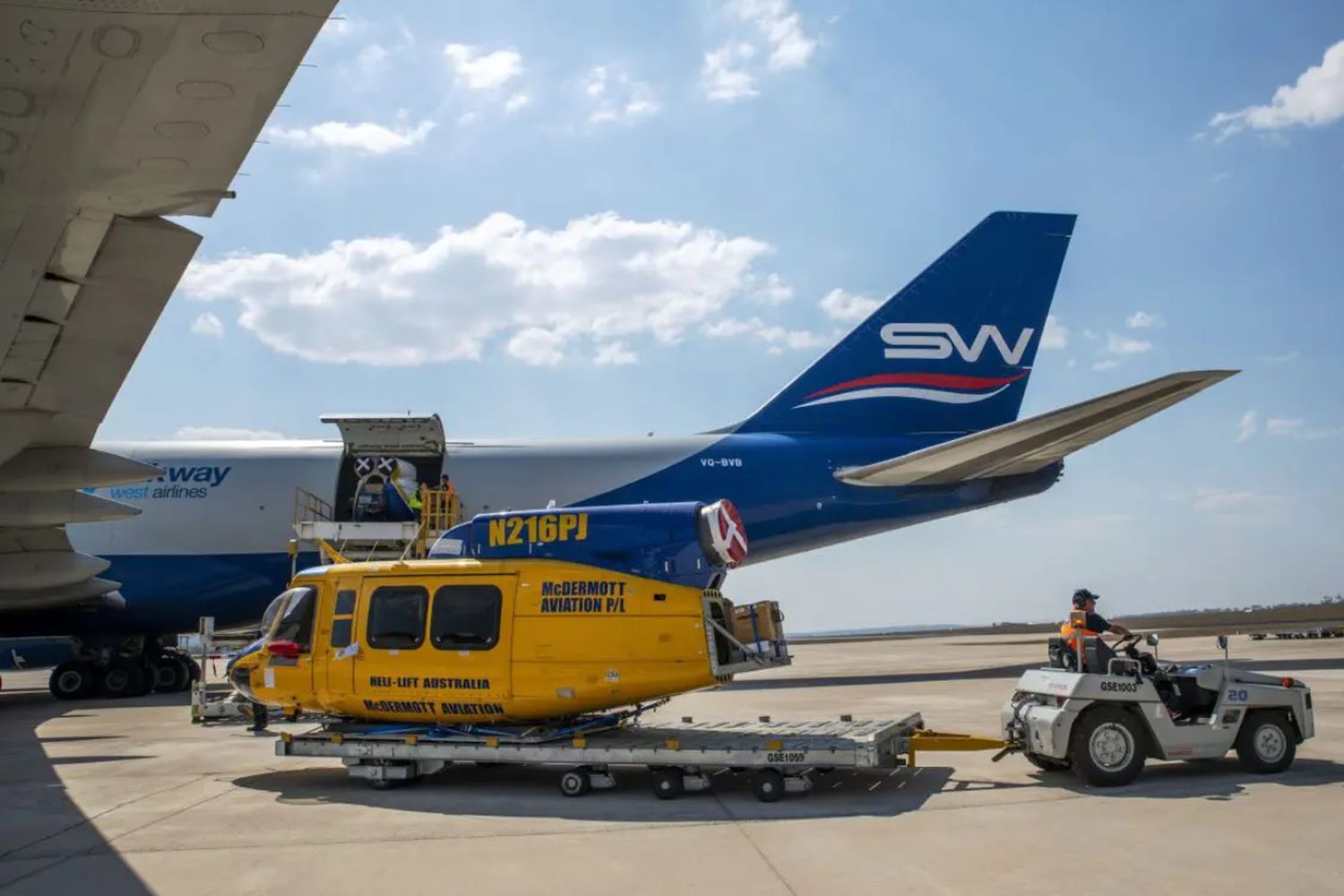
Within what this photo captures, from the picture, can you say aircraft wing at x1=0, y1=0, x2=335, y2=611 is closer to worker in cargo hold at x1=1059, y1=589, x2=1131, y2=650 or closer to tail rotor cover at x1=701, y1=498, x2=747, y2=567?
tail rotor cover at x1=701, y1=498, x2=747, y2=567

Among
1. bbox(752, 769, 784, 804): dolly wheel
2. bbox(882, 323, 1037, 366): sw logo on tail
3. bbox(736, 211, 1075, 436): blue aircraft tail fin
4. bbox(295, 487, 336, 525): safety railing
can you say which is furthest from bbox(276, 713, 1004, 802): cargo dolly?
bbox(882, 323, 1037, 366): sw logo on tail

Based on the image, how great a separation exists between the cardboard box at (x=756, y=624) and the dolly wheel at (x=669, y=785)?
1.57m

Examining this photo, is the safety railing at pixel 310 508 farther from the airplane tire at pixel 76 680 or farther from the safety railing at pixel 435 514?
the airplane tire at pixel 76 680

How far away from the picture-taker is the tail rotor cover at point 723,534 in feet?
31.6

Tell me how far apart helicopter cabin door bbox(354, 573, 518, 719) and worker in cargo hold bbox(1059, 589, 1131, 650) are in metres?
4.79

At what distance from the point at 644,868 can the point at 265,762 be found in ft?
21.9

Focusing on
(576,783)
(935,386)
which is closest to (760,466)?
(935,386)

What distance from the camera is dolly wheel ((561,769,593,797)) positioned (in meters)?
8.85

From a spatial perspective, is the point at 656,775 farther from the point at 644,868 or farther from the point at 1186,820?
the point at 1186,820

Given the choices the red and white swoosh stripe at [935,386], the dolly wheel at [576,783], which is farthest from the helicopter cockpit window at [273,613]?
the red and white swoosh stripe at [935,386]

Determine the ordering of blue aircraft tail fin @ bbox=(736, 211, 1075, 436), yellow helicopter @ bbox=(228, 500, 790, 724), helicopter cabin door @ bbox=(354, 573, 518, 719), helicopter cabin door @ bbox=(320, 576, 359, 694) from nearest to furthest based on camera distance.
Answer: yellow helicopter @ bbox=(228, 500, 790, 724), helicopter cabin door @ bbox=(354, 573, 518, 719), helicopter cabin door @ bbox=(320, 576, 359, 694), blue aircraft tail fin @ bbox=(736, 211, 1075, 436)

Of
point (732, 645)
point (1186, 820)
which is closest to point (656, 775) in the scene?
point (732, 645)

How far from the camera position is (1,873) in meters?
6.69

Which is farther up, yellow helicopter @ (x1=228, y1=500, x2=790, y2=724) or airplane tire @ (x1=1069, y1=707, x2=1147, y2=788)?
yellow helicopter @ (x1=228, y1=500, x2=790, y2=724)
